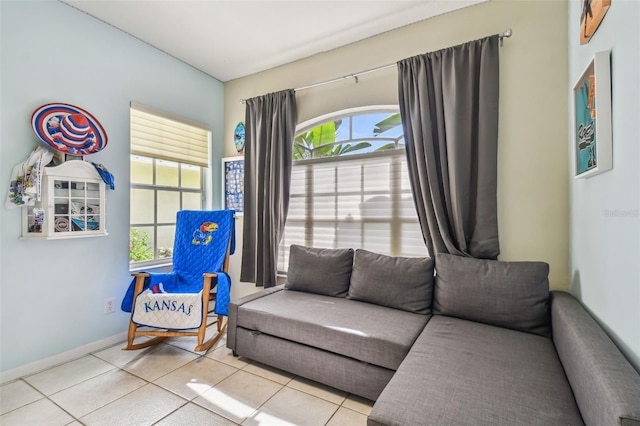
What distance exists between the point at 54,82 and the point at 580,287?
149 inches

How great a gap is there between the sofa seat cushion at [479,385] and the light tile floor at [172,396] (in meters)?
0.57

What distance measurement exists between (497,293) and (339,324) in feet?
3.24

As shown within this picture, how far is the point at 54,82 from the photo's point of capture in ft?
7.14

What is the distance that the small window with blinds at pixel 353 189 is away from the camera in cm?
255

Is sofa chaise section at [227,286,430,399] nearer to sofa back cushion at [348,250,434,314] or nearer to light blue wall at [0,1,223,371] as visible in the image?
sofa back cushion at [348,250,434,314]

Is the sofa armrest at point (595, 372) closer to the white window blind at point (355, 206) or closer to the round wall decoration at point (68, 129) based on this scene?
the white window blind at point (355, 206)

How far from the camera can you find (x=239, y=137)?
3.42m

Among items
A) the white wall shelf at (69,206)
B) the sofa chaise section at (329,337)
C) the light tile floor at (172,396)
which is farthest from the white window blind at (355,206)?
the white wall shelf at (69,206)

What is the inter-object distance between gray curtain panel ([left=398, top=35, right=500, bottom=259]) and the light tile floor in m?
1.30

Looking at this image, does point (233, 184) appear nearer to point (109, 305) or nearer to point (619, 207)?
point (109, 305)

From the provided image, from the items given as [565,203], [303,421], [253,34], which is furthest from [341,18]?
[303,421]

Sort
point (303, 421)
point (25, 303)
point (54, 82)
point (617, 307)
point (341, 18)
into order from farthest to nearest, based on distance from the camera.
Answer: point (341, 18)
point (54, 82)
point (25, 303)
point (303, 421)
point (617, 307)

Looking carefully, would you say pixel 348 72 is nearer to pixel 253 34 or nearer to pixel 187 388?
pixel 253 34

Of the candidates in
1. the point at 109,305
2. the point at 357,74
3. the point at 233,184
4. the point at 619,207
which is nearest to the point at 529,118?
the point at 619,207
